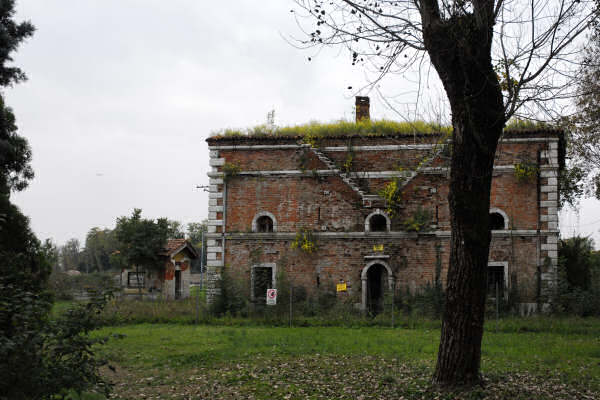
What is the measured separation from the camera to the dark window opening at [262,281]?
20383 mm

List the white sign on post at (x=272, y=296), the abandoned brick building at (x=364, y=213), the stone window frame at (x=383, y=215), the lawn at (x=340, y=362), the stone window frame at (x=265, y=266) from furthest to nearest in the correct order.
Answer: the stone window frame at (x=265, y=266)
the stone window frame at (x=383, y=215)
the abandoned brick building at (x=364, y=213)
the white sign on post at (x=272, y=296)
the lawn at (x=340, y=362)

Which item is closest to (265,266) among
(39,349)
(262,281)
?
(262,281)

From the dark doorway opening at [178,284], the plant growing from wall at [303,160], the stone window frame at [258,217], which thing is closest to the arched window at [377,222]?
the plant growing from wall at [303,160]

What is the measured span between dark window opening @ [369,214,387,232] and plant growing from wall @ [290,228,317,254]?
7.18 ft

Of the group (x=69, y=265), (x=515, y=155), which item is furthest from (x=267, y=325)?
(x=69, y=265)

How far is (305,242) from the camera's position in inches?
789

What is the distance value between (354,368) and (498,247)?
10725 mm

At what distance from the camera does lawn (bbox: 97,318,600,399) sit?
28.7 feet

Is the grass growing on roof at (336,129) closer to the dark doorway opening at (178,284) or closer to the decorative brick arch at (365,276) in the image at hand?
the decorative brick arch at (365,276)

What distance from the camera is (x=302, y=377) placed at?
9758 mm

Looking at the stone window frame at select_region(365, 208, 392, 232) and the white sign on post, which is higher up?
the stone window frame at select_region(365, 208, 392, 232)

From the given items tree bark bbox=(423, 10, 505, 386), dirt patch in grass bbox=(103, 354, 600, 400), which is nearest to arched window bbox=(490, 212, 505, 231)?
dirt patch in grass bbox=(103, 354, 600, 400)

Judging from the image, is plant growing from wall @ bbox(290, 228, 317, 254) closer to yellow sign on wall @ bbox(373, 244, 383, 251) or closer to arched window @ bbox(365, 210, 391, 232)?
arched window @ bbox(365, 210, 391, 232)

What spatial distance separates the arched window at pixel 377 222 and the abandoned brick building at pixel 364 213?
39 mm
